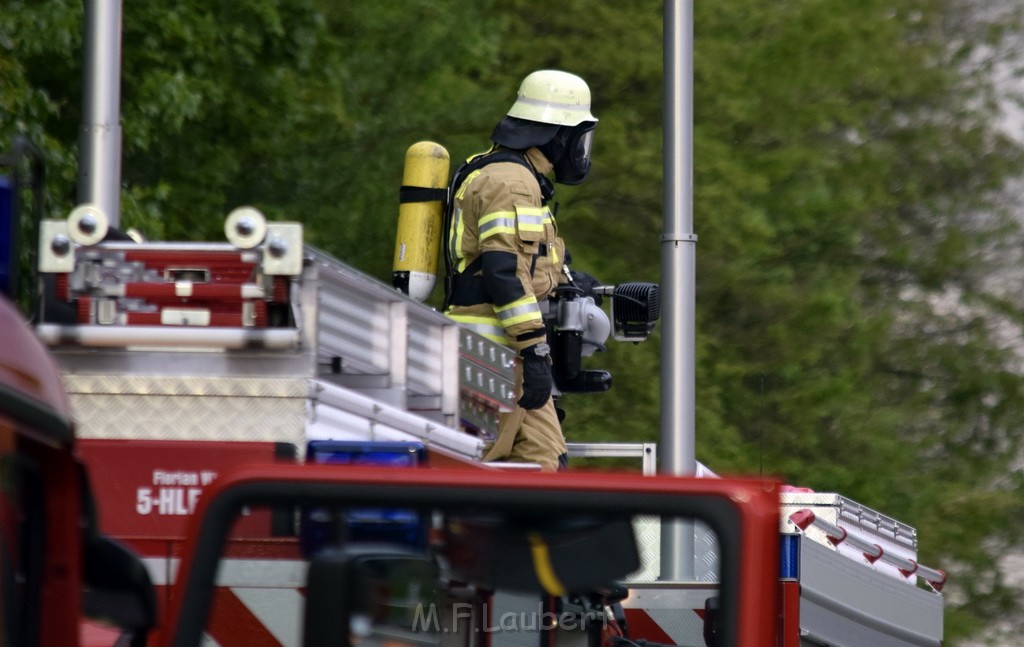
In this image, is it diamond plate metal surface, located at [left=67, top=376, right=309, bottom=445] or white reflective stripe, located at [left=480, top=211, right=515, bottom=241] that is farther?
white reflective stripe, located at [left=480, top=211, right=515, bottom=241]

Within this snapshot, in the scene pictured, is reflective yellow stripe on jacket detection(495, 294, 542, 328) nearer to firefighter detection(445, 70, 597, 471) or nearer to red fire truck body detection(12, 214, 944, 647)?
firefighter detection(445, 70, 597, 471)

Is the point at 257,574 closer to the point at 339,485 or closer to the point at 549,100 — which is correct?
the point at 339,485

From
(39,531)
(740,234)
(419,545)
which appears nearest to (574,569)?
(419,545)

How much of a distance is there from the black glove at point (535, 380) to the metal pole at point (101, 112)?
1803 millimetres

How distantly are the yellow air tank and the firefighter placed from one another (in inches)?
2.5

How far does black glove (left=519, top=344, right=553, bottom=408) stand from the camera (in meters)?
8.10

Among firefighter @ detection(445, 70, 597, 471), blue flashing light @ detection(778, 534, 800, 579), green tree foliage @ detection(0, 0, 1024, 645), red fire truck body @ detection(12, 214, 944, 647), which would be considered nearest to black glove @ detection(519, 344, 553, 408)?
firefighter @ detection(445, 70, 597, 471)

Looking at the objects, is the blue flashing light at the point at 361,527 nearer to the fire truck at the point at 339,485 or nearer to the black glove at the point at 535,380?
the fire truck at the point at 339,485

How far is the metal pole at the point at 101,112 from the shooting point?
8.66 m

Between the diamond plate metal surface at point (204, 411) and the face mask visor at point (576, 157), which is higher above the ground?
the face mask visor at point (576, 157)

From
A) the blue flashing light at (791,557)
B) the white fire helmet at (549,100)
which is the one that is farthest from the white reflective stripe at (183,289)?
the white fire helmet at (549,100)

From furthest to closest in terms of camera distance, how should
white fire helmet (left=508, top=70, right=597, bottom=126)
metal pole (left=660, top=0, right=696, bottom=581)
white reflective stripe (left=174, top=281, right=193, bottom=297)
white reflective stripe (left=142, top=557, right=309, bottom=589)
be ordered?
1. metal pole (left=660, top=0, right=696, bottom=581)
2. white fire helmet (left=508, top=70, right=597, bottom=126)
3. white reflective stripe (left=174, top=281, right=193, bottom=297)
4. white reflective stripe (left=142, top=557, right=309, bottom=589)

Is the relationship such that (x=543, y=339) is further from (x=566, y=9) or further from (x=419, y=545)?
(x=566, y=9)

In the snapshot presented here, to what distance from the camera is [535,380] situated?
8.12 meters
